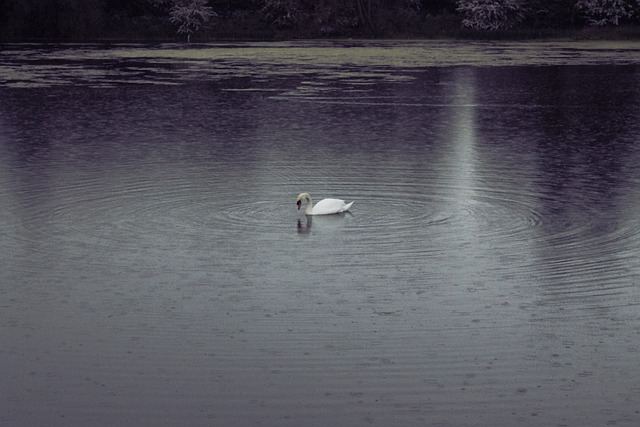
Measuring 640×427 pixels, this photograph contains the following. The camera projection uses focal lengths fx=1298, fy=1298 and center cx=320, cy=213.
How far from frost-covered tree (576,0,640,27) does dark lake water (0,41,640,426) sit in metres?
48.0

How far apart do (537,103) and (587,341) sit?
20608mm

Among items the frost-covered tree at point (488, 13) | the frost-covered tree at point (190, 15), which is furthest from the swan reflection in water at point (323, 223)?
the frost-covered tree at point (190, 15)

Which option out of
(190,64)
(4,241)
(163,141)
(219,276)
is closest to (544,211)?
(219,276)

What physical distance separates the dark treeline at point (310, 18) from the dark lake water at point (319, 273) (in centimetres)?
4714

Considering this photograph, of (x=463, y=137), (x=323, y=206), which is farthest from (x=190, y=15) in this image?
(x=323, y=206)

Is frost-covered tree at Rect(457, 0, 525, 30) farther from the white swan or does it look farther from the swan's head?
the white swan

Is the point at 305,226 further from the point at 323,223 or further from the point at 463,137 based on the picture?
the point at 463,137

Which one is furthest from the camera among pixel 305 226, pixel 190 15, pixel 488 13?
pixel 190 15

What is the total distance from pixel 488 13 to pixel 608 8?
650cm

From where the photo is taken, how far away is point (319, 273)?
1062cm

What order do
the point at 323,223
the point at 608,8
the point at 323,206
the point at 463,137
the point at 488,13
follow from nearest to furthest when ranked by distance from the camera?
the point at 323,223 < the point at 323,206 < the point at 463,137 < the point at 608,8 < the point at 488,13

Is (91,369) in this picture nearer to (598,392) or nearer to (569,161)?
(598,392)

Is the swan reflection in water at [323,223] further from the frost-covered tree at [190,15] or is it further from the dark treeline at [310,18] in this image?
the frost-covered tree at [190,15]

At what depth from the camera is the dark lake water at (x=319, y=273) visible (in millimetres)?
7496
